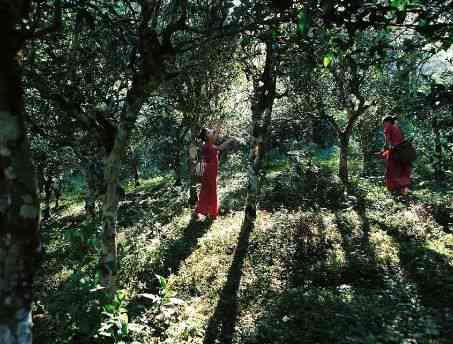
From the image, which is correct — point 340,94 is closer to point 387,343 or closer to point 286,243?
point 286,243

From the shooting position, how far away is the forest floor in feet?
25.4

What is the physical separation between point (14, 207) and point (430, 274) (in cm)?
937

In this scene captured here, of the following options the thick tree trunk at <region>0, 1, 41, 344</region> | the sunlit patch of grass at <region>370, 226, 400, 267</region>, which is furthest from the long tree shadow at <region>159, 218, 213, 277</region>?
the thick tree trunk at <region>0, 1, 41, 344</region>

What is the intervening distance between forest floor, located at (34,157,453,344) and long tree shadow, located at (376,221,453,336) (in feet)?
0.08

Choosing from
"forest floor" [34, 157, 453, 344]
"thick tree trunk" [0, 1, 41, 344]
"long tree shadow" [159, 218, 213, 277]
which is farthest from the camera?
"long tree shadow" [159, 218, 213, 277]

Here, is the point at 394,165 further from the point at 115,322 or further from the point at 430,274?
the point at 115,322

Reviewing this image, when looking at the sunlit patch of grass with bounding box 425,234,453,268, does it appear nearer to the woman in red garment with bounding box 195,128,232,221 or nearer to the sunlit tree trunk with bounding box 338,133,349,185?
the woman in red garment with bounding box 195,128,232,221

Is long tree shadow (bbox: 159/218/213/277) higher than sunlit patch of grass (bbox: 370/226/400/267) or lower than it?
lower

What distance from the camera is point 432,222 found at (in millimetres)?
13836

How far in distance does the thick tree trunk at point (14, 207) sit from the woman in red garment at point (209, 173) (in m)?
11.2

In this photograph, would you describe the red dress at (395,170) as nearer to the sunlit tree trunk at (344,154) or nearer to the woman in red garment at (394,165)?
the woman in red garment at (394,165)

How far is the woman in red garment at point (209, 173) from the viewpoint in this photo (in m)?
14.9

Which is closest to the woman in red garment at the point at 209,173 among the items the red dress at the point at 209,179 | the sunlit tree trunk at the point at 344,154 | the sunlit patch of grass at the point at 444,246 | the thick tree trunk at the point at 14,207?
the red dress at the point at 209,179

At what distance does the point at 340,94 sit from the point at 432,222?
9209 millimetres
